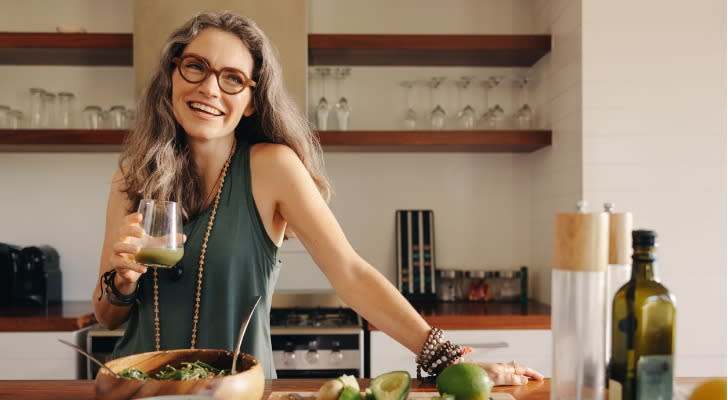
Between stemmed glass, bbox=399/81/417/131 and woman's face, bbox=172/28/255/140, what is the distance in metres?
1.58

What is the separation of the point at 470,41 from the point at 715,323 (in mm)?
1566

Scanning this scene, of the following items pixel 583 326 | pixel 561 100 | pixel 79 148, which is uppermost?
pixel 561 100

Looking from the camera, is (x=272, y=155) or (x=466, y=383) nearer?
(x=466, y=383)

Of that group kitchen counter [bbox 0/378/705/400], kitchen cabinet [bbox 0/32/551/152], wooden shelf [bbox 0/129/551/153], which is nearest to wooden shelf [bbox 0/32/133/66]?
kitchen cabinet [bbox 0/32/551/152]

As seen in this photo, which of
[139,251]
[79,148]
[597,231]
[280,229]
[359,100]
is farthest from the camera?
[359,100]

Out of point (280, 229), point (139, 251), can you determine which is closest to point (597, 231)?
point (139, 251)

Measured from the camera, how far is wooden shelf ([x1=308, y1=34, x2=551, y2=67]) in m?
2.72

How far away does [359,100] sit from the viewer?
3098 millimetres

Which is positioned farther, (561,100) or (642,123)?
(561,100)

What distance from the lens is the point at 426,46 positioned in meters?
2.73

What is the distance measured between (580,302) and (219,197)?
0.91 metres

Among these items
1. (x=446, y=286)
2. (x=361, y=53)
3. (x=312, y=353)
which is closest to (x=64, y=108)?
(x=361, y=53)

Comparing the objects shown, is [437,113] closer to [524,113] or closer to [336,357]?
[524,113]

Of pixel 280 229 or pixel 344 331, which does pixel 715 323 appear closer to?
pixel 344 331
